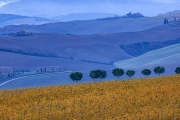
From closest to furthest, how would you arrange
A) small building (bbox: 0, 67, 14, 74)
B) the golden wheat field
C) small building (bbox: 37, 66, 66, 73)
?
the golden wheat field, small building (bbox: 0, 67, 14, 74), small building (bbox: 37, 66, 66, 73)

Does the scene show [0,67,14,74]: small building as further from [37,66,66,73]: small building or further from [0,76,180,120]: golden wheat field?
[0,76,180,120]: golden wheat field

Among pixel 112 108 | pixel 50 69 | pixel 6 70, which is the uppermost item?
pixel 112 108

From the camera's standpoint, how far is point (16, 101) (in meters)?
27.4

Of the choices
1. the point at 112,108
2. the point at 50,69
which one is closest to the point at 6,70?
the point at 50,69

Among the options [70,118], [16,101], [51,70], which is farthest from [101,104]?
[51,70]

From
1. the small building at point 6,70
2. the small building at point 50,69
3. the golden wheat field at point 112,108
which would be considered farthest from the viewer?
the small building at point 50,69

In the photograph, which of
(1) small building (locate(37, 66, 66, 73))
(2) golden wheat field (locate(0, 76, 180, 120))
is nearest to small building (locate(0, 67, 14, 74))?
(1) small building (locate(37, 66, 66, 73))

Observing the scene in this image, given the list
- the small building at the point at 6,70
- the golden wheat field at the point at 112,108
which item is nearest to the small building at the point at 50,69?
the small building at the point at 6,70

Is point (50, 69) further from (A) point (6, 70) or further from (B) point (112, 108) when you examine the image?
(B) point (112, 108)

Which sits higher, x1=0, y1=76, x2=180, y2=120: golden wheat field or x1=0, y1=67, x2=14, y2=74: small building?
x1=0, y1=76, x2=180, y2=120: golden wheat field

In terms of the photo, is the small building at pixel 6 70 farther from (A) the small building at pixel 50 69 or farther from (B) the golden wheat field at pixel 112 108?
(B) the golden wheat field at pixel 112 108

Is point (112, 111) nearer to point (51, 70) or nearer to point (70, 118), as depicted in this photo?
point (70, 118)

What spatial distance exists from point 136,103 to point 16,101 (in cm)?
900

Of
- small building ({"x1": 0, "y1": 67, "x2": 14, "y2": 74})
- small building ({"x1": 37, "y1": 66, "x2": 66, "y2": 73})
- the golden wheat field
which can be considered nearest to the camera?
the golden wheat field
